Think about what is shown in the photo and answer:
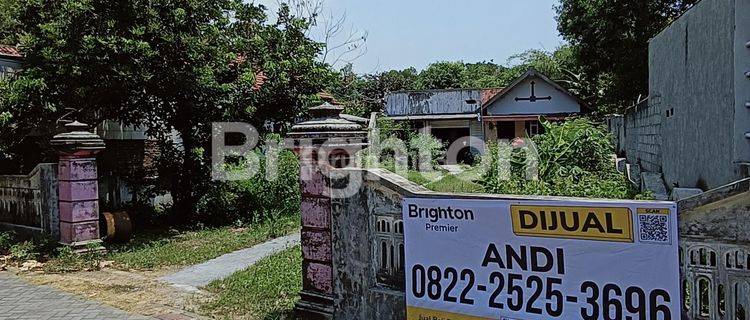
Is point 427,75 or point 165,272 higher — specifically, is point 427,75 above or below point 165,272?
above

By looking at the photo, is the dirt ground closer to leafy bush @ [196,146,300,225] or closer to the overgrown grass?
the overgrown grass

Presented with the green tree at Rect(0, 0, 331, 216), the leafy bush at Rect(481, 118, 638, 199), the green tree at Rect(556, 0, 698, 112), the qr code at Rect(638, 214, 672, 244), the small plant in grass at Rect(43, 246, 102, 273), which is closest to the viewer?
the qr code at Rect(638, 214, 672, 244)

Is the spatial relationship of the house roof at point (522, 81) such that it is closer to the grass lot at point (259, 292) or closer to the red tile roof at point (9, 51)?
the red tile roof at point (9, 51)

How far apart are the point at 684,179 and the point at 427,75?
40062 millimetres

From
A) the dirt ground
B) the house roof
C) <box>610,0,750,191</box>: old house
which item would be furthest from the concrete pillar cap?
the house roof

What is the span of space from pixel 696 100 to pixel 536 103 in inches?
892

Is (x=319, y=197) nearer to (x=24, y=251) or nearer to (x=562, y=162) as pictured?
(x=562, y=162)

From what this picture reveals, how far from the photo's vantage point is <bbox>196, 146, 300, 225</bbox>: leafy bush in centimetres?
1274

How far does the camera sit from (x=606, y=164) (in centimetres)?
1041

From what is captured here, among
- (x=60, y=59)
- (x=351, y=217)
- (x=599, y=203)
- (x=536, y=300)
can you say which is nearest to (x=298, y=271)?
(x=351, y=217)

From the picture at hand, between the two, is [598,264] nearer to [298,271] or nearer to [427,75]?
[298,271]

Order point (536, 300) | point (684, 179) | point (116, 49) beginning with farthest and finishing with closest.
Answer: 1. point (116, 49)
2. point (684, 179)
3. point (536, 300)

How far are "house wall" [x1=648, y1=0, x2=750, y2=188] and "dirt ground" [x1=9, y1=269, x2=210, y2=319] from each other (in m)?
6.17

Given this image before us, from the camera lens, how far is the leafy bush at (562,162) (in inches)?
348
